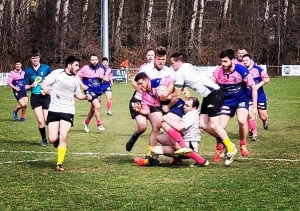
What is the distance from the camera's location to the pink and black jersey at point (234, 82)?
38.5ft

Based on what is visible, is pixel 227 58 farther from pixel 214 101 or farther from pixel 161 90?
pixel 161 90

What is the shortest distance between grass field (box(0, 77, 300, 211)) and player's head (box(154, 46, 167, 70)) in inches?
67.1

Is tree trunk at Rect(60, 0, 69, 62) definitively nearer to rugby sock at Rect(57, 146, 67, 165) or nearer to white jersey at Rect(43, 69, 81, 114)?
white jersey at Rect(43, 69, 81, 114)

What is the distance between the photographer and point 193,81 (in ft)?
35.1

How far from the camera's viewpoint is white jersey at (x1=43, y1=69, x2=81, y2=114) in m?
11.1

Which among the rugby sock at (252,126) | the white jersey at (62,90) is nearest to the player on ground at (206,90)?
the white jersey at (62,90)

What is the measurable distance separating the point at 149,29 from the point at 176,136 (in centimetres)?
4804

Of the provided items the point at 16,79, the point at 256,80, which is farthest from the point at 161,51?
the point at 16,79

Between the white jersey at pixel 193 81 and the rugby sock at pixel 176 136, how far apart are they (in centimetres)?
77

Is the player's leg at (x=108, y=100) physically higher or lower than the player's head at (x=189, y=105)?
lower

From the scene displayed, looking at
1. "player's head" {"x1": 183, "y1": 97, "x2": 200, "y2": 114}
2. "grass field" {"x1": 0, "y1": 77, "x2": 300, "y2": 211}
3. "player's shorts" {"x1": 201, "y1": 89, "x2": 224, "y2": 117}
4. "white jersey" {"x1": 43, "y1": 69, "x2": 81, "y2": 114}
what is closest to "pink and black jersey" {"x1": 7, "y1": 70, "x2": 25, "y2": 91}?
"grass field" {"x1": 0, "y1": 77, "x2": 300, "y2": 211}

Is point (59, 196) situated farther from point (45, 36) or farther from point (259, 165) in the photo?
point (45, 36)

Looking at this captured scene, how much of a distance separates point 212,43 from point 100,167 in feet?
160

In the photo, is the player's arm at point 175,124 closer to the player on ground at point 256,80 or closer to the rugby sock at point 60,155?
the rugby sock at point 60,155
